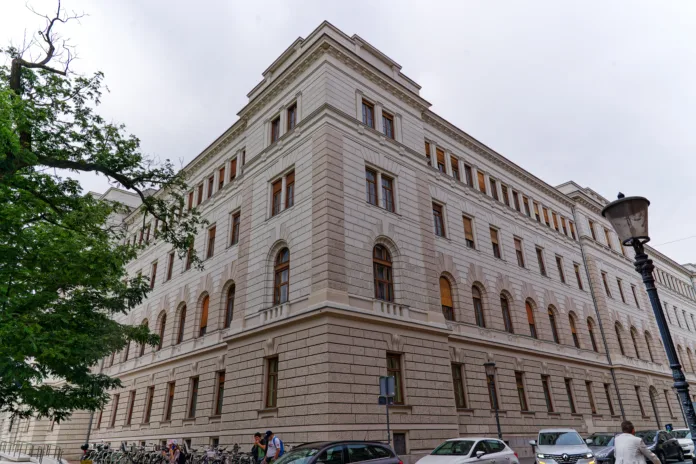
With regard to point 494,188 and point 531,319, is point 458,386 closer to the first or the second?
point 531,319

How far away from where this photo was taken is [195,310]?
26.5 meters

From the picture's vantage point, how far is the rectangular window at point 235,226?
83.4 ft

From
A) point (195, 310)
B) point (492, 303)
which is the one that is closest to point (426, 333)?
point (492, 303)

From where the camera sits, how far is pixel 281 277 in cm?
2050

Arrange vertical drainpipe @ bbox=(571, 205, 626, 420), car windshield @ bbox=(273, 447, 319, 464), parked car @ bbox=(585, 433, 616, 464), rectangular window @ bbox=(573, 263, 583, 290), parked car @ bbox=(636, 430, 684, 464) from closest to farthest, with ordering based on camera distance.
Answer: car windshield @ bbox=(273, 447, 319, 464), parked car @ bbox=(585, 433, 616, 464), parked car @ bbox=(636, 430, 684, 464), vertical drainpipe @ bbox=(571, 205, 626, 420), rectangular window @ bbox=(573, 263, 583, 290)

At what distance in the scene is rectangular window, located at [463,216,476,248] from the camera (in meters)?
26.7

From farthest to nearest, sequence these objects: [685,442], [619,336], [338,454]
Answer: [619,336], [685,442], [338,454]

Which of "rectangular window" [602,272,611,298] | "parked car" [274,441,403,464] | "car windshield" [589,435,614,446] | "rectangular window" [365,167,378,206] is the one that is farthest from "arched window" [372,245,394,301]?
"rectangular window" [602,272,611,298]

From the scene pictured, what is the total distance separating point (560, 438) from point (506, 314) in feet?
35.2

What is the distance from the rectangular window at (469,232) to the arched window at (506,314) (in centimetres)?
362

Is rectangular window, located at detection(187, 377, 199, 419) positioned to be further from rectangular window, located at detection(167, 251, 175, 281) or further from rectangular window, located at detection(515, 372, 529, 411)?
rectangular window, located at detection(515, 372, 529, 411)

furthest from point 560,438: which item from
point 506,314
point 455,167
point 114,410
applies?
point 114,410

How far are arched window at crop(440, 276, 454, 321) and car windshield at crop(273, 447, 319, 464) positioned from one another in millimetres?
13626

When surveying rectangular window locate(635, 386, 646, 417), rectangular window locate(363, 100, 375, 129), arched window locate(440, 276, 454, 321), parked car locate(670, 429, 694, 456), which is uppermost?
rectangular window locate(363, 100, 375, 129)
